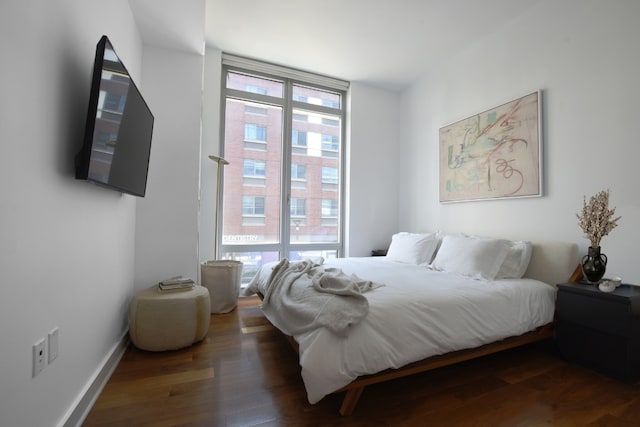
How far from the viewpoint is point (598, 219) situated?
208 centimetres

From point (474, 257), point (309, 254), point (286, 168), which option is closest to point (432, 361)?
point (474, 257)

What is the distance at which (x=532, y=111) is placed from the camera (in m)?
2.72

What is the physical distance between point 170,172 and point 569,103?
3751mm

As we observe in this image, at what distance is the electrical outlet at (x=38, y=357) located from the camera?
1.07 metres

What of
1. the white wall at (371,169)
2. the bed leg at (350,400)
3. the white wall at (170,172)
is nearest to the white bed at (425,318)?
the bed leg at (350,400)

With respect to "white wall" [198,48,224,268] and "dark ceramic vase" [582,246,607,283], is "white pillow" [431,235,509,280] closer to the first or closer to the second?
"dark ceramic vase" [582,246,607,283]

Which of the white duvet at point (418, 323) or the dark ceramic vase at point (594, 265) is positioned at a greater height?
the dark ceramic vase at point (594, 265)

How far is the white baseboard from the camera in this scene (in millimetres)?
1339

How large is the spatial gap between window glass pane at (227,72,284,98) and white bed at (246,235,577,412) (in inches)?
108

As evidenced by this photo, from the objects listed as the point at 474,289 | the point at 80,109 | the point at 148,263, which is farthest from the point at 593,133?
the point at 148,263

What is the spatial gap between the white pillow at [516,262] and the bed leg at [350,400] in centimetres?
164

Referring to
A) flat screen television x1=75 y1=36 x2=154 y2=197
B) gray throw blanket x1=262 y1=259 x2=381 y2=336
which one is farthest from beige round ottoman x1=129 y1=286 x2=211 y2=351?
flat screen television x1=75 y1=36 x2=154 y2=197

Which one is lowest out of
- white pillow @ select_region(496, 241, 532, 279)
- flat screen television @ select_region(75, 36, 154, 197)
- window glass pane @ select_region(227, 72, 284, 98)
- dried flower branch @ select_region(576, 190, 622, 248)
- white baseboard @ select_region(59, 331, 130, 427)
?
white baseboard @ select_region(59, 331, 130, 427)

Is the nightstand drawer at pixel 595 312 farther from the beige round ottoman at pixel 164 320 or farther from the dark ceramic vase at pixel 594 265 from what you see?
the beige round ottoman at pixel 164 320
